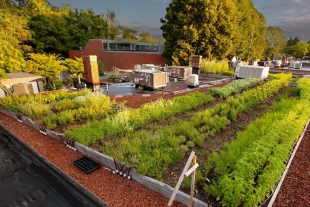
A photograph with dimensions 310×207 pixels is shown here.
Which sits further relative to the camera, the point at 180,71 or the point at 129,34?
the point at 129,34

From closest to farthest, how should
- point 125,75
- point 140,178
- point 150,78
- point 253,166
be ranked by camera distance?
point 253,166, point 140,178, point 150,78, point 125,75

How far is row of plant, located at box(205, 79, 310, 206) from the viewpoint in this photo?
207 cm

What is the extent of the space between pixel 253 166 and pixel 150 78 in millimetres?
7111

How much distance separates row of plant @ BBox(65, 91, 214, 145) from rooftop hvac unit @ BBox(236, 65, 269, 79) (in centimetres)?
644

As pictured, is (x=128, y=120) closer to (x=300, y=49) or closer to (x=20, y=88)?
(x=20, y=88)

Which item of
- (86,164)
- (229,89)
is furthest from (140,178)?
(229,89)

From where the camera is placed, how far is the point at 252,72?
36.3ft

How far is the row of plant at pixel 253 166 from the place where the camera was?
2.07 meters

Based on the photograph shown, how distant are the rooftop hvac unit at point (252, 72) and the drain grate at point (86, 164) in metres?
11.4

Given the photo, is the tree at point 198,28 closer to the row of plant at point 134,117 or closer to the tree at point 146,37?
the row of plant at point 134,117

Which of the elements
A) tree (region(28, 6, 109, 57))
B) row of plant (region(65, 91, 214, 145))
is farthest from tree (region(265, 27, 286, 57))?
row of plant (region(65, 91, 214, 145))

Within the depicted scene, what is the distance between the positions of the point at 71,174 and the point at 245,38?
27.4 metres

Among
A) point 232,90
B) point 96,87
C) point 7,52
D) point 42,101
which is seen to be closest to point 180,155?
point 232,90

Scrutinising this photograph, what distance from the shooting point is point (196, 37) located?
1611 cm
